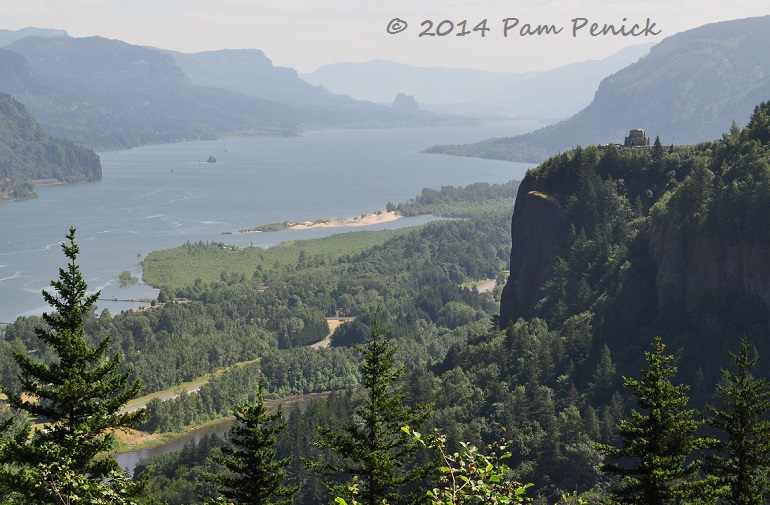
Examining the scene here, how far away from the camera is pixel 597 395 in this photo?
3314 inches

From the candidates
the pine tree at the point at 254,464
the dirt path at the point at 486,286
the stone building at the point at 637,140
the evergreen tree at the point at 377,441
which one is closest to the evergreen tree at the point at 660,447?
the evergreen tree at the point at 377,441

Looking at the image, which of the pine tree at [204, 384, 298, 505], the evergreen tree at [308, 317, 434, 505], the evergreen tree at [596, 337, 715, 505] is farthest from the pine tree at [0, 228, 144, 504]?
the evergreen tree at [596, 337, 715, 505]

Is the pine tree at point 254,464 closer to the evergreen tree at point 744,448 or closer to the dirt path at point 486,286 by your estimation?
the evergreen tree at point 744,448

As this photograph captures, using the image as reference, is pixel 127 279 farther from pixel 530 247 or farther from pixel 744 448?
pixel 744 448

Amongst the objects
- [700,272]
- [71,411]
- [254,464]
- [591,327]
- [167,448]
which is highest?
[71,411]

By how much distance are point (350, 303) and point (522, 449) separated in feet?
307

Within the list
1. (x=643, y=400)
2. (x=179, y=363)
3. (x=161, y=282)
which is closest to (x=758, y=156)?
(x=643, y=400)

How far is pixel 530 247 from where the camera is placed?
113 metres

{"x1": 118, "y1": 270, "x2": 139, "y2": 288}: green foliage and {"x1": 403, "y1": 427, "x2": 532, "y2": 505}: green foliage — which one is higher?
{"x1": 403, "y1": 427, "x2": 532, "y2": 505}: green foliage

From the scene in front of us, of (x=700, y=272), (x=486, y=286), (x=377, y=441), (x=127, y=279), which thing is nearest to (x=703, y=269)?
(x=700, y=272)

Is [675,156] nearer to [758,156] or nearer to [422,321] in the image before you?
[758,156]

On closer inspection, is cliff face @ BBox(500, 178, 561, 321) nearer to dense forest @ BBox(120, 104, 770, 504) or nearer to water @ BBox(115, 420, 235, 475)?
dense forest @ BBox(120, 104, 770, 504)

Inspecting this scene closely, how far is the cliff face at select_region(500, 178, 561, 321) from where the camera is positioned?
110 m

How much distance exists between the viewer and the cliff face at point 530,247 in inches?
4331
